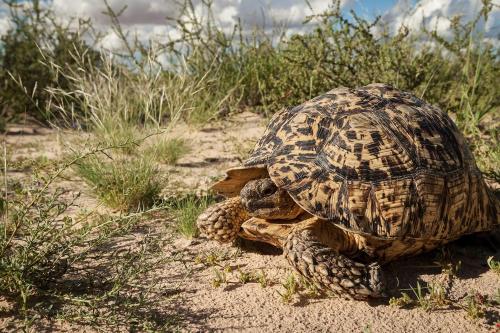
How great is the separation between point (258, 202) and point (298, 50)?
397cm

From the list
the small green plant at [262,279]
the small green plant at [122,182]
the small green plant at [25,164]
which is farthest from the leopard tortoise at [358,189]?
the small green plant at [25,164]

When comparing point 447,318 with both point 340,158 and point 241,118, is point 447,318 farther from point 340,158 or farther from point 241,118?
point 241,118

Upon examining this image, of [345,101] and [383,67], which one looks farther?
[383,67]

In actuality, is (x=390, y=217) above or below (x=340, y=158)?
below

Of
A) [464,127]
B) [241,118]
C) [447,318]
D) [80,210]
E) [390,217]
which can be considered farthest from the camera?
[241,118]

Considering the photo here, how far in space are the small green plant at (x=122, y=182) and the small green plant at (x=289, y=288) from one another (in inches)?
67.4

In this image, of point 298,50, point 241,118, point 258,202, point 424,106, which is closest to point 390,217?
point 258,202

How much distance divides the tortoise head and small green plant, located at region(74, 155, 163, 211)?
56.1 inches

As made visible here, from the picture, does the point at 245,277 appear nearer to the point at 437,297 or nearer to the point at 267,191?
the point at 267,191

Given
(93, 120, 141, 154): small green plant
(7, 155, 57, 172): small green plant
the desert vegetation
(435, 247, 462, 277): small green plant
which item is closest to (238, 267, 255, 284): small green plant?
the desert vegetation

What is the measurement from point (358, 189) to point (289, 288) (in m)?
0.70

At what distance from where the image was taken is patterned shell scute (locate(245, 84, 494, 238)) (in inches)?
107

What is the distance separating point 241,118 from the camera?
25.5ft

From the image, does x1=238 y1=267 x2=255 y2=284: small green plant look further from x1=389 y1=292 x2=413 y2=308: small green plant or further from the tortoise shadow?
x1=389 y1=292 x2=413 y2=308: small green plant
